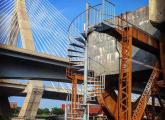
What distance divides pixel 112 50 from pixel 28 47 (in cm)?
2069

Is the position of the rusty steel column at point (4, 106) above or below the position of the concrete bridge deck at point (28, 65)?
below

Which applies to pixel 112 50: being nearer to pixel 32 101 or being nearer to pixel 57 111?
pixel 32 101

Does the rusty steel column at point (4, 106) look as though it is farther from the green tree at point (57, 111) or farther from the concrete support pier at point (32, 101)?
the green tree at point (57, 111)

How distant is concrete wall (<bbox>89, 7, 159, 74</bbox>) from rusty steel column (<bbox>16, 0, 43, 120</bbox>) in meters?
17.9

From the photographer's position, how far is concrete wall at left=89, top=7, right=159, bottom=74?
26.6 metres

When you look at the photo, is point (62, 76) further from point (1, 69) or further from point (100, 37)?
point (100, 37)

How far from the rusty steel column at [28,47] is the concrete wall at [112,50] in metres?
17.9

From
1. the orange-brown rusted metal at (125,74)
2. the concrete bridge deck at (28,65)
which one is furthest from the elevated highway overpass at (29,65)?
the orange-brown rusted metal at (125,74)

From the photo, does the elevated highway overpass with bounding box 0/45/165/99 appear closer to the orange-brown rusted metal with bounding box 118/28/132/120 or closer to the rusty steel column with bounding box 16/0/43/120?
the rusty steel column with bounding box 16/0/43/120

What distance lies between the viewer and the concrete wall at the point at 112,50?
87.1 feet

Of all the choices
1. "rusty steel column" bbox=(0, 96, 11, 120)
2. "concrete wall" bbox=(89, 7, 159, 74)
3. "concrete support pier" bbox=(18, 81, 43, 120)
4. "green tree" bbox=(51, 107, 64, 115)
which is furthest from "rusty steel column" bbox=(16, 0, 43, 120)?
"green tree" bbox=(51, 107, 64, 115)

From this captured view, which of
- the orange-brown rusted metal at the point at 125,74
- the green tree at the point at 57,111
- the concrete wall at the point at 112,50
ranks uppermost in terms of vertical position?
the concrete wall at the point at 112,50

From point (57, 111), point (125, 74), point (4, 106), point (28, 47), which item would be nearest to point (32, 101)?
point (28, 47)

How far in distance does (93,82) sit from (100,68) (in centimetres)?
675
